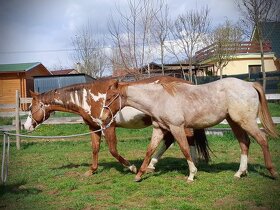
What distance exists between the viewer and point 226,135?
9.82m

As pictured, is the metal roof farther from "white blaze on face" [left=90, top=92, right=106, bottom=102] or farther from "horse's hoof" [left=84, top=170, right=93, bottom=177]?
"horse's hoof" [left=84, top=170, right=93, bottom=177]

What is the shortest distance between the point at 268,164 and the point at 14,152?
715 centimetres

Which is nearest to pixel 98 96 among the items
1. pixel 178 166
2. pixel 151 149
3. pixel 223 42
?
pixel 151 149

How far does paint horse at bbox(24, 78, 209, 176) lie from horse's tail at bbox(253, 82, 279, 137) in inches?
54.1

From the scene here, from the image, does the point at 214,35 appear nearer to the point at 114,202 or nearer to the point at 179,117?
the point at 179,117

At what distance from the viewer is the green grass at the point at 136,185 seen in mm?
4340

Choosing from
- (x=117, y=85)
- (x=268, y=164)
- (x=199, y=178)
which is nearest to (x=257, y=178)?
(x=268, y=164)

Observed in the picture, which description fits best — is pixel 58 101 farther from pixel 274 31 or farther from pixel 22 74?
pixel 22 74

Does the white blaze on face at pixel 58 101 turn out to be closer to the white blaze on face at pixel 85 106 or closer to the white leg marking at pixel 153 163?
the white blaze on face at pixel 85 106

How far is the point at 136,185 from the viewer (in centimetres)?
528

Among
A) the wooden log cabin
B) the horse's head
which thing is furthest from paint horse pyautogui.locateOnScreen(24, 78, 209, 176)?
the wooden log cabin

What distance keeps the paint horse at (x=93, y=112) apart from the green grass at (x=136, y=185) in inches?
18.3

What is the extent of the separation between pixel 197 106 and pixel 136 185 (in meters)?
1.67

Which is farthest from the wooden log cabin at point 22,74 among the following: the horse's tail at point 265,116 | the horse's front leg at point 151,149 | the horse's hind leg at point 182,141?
the horse's tail at point 265,116
